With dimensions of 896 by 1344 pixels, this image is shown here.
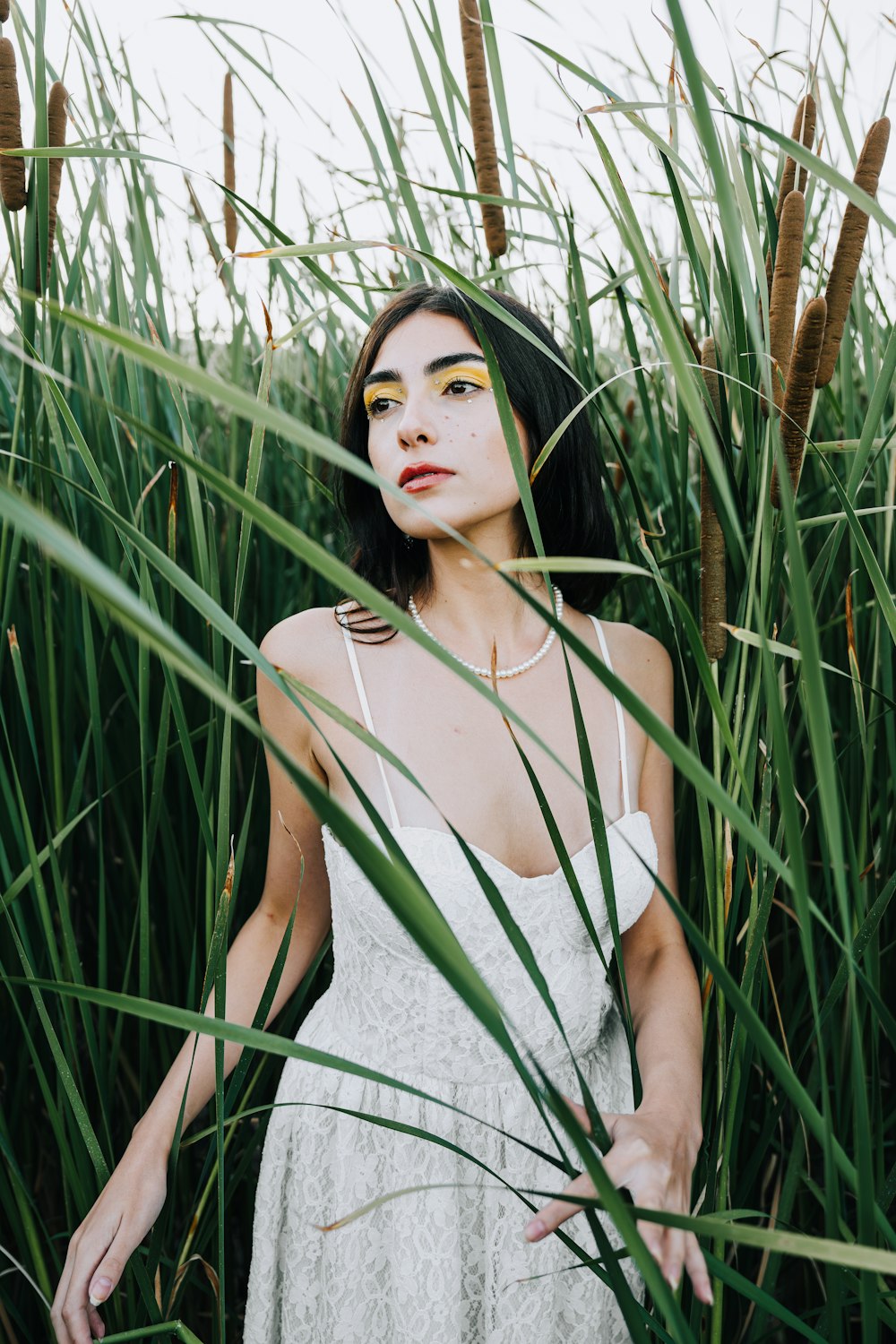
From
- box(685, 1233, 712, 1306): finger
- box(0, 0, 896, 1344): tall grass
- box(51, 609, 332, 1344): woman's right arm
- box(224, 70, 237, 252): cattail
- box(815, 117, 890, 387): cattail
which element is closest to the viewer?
box(0, 0, 896, 1344): tall grass

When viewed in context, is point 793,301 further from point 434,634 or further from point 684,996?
point 684,996

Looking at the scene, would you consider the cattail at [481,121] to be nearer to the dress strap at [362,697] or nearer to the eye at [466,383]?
the eye at [466,383]

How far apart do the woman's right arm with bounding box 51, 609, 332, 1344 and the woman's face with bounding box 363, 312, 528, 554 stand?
22cm

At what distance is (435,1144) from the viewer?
41.4 inches

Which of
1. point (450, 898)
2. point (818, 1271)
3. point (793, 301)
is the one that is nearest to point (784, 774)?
point (793, 301)

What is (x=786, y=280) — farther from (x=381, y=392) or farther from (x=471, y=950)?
(x=471, y=950)

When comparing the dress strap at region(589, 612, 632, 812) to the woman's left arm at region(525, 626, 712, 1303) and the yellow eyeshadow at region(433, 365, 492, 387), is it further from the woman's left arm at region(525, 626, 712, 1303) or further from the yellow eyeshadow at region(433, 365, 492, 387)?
the yellow eyeshadow at region(433, 365, 492, 387)

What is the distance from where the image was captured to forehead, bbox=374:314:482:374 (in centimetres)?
104

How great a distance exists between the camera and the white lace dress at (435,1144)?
0.99m

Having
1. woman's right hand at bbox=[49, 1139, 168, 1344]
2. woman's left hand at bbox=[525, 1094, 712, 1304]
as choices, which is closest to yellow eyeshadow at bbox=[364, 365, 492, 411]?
woman's left hand at bbox=[525, 1094, 712, 1304]

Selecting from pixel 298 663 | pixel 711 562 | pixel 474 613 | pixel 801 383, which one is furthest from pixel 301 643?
pixel 801 383

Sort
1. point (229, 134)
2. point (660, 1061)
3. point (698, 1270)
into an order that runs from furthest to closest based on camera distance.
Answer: point (229, 134) < point (660, 1061) < point (698, 1270)

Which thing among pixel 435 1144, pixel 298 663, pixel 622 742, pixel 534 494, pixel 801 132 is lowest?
pixel 435 1144

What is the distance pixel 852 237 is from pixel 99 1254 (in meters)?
0.99
